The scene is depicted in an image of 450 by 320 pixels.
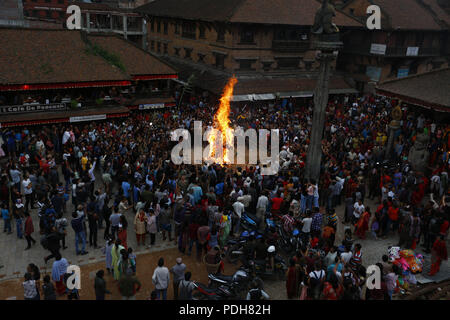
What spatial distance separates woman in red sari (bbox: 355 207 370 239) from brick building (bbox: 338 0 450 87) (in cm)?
2684

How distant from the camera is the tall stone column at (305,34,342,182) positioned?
15531 millimetres

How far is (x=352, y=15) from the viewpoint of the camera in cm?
3734

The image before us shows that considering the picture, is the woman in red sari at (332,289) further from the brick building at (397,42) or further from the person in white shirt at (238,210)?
the brick building at (397,42)

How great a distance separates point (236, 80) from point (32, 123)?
16142mm

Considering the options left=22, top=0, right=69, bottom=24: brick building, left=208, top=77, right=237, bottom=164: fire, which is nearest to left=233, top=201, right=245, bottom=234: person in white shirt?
left=208, top=77, right=237, bottom=164: fire

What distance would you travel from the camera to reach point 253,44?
1257 inches

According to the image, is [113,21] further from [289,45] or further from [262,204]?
[262,204]

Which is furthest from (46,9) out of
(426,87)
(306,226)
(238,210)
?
(306,226)

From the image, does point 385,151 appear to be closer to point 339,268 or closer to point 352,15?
point 339,268

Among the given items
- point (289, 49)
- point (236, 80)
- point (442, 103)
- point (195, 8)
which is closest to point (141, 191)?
point (442, 103)

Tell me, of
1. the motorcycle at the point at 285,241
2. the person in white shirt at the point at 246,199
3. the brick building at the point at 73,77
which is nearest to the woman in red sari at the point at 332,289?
the motorcycle at the point at 285,241

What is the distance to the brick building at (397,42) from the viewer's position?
35688mm

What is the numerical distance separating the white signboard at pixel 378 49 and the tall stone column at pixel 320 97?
22.5m

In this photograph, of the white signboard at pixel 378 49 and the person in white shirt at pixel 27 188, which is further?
the white signboard at pixel 378 49
